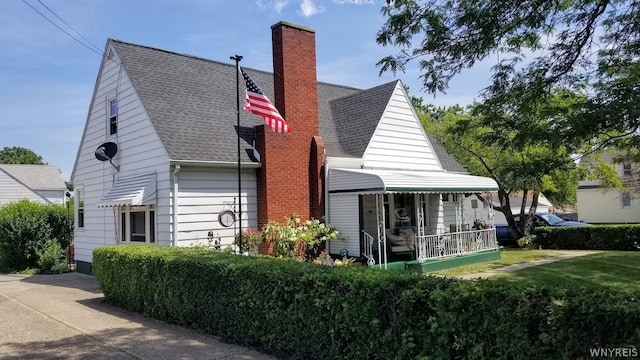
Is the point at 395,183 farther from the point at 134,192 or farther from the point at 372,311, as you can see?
the point at 372,311

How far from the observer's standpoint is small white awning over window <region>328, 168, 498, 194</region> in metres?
13.3

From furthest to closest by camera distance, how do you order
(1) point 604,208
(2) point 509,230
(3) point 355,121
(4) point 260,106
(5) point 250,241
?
1. (1) point 604,208
2. (2) point 509,230
3. (3) point 355,121
4. (5) point 250,241
5. (4) point 260,106

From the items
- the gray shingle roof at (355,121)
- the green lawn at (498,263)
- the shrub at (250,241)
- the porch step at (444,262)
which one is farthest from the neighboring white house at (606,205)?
the shrub at (250,241)

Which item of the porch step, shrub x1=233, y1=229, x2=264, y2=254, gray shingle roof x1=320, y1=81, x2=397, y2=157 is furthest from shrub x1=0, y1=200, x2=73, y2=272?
the porch step

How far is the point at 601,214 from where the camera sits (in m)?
41.3

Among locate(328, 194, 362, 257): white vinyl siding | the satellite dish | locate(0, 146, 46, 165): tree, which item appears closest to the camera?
locate(328, 194, 362, 257): white vinyl siding

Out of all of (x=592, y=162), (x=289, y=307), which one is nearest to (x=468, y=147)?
(x=592, y=162)

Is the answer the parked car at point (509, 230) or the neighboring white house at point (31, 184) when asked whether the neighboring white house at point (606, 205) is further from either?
the neighboring white house at point (31, 184)

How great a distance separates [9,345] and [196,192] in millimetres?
5995

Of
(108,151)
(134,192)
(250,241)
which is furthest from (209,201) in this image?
(108,151)

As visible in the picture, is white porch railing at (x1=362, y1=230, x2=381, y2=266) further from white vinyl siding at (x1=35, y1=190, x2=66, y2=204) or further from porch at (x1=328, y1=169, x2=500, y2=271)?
white vinyl siding at (x1=35, y1=190, x2=66, y2=204)

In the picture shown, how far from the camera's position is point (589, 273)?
45.5ft

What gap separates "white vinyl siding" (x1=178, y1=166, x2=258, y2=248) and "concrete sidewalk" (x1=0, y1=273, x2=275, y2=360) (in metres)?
2.73

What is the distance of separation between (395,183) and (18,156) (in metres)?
106
